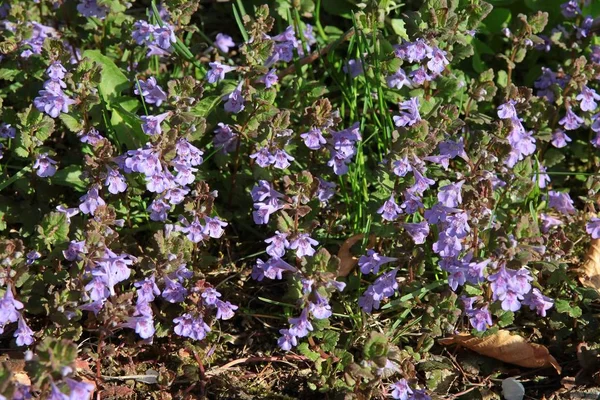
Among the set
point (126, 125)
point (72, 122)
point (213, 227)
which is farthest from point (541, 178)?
point (72, 122)

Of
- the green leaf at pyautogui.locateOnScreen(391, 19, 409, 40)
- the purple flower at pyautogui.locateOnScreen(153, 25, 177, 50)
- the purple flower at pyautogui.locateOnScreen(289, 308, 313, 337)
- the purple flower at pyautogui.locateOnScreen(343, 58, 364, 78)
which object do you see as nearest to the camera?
the purple flower at pyautogui.locateOnScreen(289, 308, 313, 337)

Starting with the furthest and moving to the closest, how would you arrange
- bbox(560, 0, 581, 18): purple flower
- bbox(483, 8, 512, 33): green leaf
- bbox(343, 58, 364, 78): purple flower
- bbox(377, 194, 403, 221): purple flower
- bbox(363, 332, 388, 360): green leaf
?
bbox(483, 8, 512, 33): green leaf
bbox(560, 0, 581, 18): purple flower
bbox(343, 58, 364, 78): purple flower
bbox(377, 194, 403, 221): purple flower
bbox(363, 332, 388, 360): green leaf

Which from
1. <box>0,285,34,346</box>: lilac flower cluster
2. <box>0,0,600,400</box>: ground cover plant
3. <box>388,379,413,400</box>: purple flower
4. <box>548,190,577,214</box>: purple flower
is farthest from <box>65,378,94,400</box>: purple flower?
<box>548,190,577,214</box>: purple flower

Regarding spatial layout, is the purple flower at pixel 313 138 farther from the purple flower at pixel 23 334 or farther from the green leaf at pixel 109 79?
the purple flower at pixel 23 334

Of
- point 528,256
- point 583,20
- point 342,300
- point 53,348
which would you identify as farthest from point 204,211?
point 583,20

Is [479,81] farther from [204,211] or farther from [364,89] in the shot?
[204,211]

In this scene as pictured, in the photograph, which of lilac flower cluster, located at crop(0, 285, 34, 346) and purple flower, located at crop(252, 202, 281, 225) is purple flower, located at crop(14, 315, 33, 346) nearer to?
lilac flower cluster, located at crop(0, 285, 34, 346)

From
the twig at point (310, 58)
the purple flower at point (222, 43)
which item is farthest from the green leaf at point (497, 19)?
the purple flower at point (222, 43)

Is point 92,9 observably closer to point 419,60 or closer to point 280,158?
point 280,158
